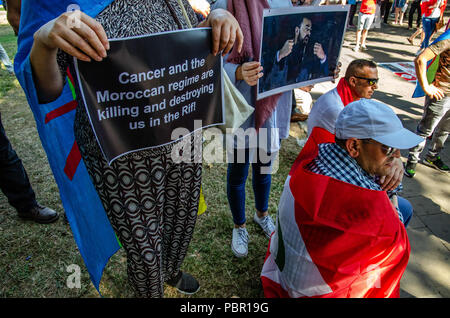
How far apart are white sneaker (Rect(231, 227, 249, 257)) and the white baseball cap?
1.12 meters

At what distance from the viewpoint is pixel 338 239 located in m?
1.42

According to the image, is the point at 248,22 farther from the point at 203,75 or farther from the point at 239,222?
the point at 239,222

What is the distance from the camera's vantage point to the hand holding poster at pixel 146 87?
101 centimetres

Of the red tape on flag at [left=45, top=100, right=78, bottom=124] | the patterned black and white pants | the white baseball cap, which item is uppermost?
the red tape on flag at [left=45, top=100, right=78, bottom=124]

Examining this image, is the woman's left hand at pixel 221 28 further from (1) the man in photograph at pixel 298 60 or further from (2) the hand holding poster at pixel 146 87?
(1) the man in photograph at pixel 298 60

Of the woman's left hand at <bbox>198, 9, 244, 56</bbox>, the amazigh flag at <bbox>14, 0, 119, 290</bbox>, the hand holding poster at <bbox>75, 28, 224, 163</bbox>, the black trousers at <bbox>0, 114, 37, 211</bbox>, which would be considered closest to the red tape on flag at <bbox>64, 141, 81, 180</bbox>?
the amazigh flag at <bbox>14, 0, 119, 290</bbox>

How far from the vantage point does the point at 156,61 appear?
107 centimetres

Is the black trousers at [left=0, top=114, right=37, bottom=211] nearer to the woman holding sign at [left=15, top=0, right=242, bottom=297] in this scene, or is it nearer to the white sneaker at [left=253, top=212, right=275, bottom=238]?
the woman holding sign at [left=15, top=0, right=242, bottom=297]

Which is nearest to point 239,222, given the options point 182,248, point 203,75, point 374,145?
point 182,248

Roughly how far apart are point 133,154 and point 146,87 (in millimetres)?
277

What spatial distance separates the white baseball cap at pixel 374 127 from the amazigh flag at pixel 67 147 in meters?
1.22

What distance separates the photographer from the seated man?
139cm

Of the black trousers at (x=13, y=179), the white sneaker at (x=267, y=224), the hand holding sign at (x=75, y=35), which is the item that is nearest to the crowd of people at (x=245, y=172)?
the hand holding sign at (x=75, y=35)
